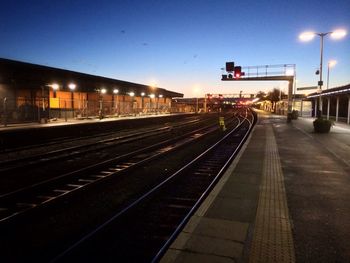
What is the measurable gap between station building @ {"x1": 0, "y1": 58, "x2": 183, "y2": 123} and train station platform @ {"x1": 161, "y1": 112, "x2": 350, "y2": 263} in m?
20.5

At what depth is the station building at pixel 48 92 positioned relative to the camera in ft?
91.1

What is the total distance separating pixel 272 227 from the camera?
19.8 feet

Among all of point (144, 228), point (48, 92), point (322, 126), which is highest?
point (48, 92)

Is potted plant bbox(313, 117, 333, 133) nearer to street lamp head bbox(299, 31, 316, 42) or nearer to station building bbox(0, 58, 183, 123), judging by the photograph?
street lamp head bbox(299, 31, 316, 42)

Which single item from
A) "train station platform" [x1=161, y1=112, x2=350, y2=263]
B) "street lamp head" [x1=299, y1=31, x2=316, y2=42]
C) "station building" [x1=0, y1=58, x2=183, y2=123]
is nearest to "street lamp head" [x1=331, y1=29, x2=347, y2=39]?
"street lamp head" [x1=299, y1=31, x2=316, y2=42]

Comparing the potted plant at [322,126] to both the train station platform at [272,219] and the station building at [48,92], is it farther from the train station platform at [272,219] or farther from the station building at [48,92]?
the station building at [48,92]

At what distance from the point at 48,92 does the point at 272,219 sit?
32178 mm

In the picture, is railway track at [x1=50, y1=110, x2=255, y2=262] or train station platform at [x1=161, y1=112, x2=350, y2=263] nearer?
train station platform at [x1=161, y1=112, x2=350, y2=263]

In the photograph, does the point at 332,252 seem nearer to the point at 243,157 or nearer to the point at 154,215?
the point at 154,215

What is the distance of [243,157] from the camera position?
46.1 ft

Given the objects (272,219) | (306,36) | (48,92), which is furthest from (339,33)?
(48,92)

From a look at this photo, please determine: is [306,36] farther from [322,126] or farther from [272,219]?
[272,219]

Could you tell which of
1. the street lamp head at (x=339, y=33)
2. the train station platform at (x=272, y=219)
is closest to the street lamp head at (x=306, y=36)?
the street lamp head at (x=339, y=33)

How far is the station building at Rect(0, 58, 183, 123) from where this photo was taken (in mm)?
27781
